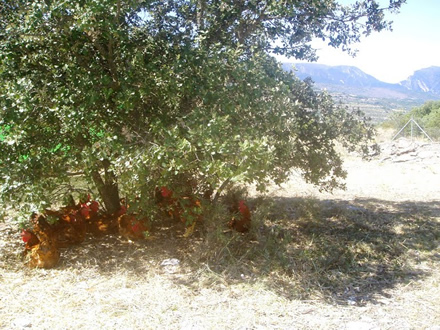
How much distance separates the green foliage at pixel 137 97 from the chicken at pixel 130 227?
51 centimetres

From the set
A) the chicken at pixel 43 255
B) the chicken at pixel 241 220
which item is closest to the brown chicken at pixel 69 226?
the chicken at pixel 43 255

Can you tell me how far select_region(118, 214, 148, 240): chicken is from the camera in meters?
4.95

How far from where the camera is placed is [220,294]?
3.86m

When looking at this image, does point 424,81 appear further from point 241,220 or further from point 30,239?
point 30,239

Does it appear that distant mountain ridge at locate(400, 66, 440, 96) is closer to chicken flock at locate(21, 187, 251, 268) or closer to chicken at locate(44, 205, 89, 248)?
chicken flock at locate(21, 187, 251, 268)

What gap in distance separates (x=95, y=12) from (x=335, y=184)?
3.85 metres

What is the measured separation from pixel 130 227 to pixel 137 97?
64.0 inches

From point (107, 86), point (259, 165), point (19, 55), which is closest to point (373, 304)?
point (259, 165)

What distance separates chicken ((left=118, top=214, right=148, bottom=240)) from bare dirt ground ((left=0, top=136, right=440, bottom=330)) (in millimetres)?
124

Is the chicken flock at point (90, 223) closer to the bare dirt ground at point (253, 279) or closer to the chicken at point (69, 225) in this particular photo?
the chicken at point (69, 225)

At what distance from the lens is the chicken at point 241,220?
16.8 feet

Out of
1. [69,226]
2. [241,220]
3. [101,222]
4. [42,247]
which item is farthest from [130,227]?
[241,220]

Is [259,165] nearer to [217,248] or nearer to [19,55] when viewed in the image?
[217,248]

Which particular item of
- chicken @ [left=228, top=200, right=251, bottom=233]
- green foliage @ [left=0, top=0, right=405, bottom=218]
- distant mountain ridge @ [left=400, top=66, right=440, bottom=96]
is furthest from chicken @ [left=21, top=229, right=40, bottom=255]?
distant mountain ridge @ [left=400, top=66, right=440, bottom=96]
